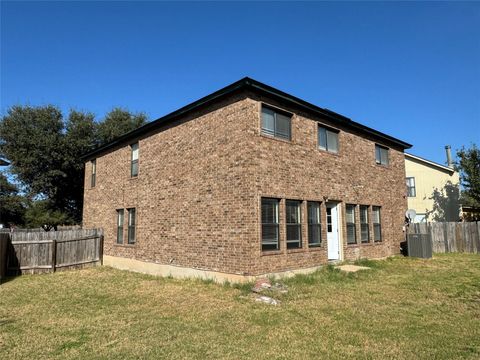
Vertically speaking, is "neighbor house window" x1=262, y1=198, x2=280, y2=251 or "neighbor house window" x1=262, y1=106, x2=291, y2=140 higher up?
"neighbor house window" x1=262, y1=106, x2=291, y2=140

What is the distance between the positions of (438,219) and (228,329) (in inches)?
1070

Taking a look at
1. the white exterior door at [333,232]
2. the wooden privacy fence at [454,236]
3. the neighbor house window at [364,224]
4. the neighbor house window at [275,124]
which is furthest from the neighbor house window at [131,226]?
the wooden privacy fence at [454,236]

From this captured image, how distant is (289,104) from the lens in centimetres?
1159

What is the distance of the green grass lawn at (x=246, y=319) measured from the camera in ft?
17.2

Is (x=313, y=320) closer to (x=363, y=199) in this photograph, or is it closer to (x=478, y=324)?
(x=478, y=324)

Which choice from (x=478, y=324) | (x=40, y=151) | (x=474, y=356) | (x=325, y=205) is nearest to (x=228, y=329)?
(x=474, y=356)

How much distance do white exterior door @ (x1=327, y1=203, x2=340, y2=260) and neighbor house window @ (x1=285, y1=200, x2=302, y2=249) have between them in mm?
2190

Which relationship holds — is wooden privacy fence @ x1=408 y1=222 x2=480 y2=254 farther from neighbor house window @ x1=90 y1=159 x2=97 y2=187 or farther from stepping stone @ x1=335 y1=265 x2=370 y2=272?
neighbor house window @ x1=90 y1=159 x2=97 y2=187

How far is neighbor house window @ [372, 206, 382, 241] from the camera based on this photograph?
15.4m

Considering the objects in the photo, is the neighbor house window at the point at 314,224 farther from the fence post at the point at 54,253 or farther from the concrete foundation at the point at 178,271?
the fence post at the point at 54,253

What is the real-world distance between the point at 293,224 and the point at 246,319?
4.79 meters

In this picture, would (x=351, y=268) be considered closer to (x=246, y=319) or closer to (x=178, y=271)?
(x=178, y=271)

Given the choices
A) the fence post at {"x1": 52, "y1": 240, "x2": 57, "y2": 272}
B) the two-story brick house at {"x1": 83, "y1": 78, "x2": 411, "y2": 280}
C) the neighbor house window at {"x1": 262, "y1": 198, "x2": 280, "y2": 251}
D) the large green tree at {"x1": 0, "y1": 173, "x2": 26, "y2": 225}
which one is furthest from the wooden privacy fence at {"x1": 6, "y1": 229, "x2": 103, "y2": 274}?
the large green tree at {"x1": 0, "y1": 173, "x2": 26, "y2": 225}

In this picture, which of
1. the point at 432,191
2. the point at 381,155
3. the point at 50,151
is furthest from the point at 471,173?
the point at 50,151
